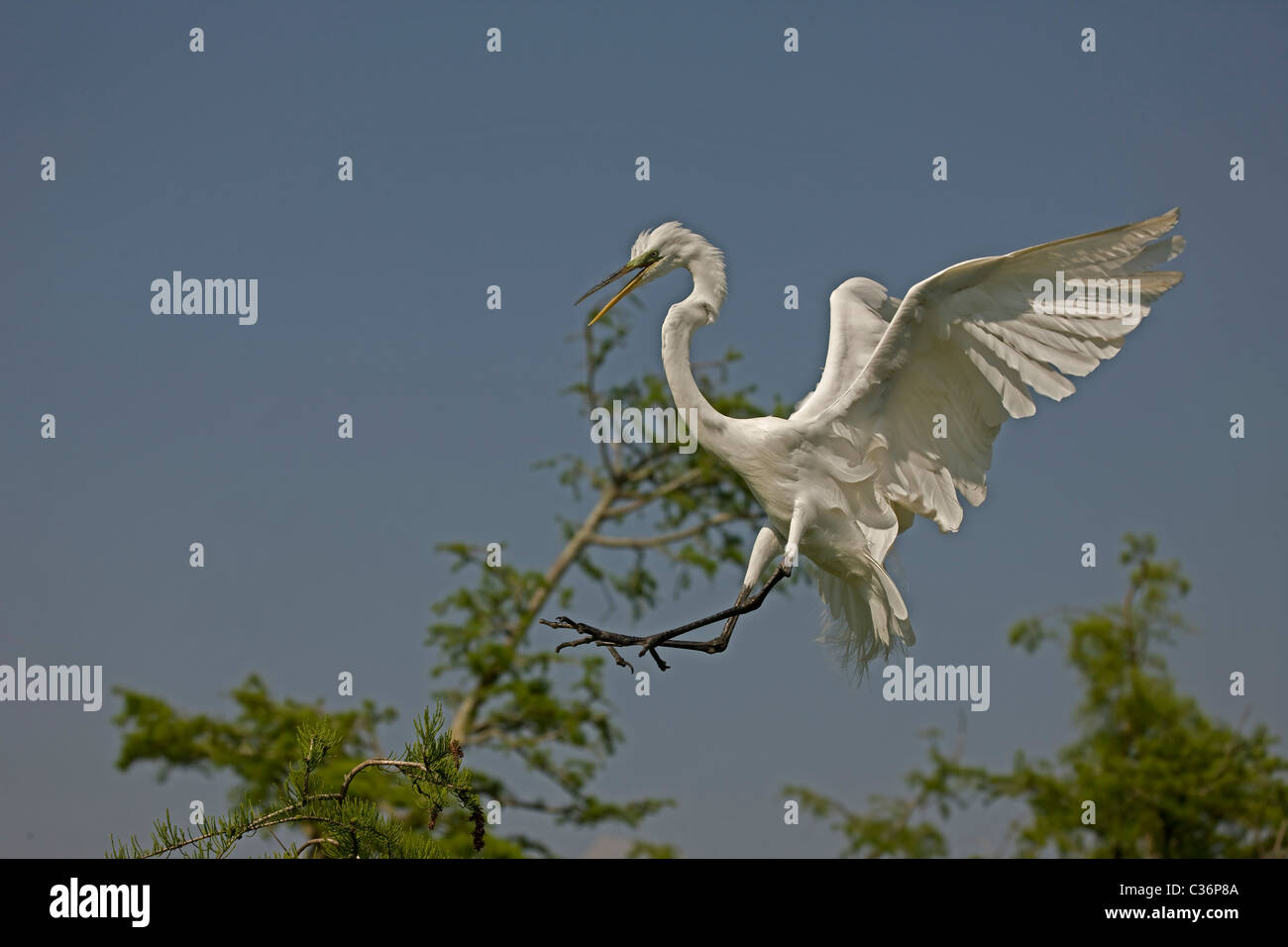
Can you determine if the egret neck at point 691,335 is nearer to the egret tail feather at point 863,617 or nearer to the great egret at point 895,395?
the great egret at point 895,395

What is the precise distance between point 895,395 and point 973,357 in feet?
1.14

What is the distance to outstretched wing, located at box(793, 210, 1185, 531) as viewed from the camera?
4.16 meters

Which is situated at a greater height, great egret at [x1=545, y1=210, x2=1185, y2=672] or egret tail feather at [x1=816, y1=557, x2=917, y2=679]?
great egret at [x1=545, y1=210, x2=1185, y2=672]

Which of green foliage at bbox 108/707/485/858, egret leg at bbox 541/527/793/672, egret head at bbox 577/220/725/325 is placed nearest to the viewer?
green foliage at bbox 108/707/485/858

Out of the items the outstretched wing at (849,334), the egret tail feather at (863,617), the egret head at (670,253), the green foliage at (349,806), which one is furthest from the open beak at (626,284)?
the green foliage at (349,806)

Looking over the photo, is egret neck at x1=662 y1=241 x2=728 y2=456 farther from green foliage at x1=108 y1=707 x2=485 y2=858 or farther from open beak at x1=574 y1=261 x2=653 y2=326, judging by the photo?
green foliage at x1=108 y1=707 x2=485 y2=858

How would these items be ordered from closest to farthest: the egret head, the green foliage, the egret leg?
1. the green foliage
2. the egret leg
3. the egret head

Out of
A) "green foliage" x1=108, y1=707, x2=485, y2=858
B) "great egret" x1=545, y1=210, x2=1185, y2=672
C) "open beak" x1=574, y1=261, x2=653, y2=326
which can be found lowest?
"green foliage" x1=108, y1=707, x2=485, y2=858

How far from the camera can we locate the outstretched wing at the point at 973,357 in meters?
4.16

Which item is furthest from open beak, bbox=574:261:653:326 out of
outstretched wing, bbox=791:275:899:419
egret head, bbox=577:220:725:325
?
outstretched wing, bbox=791:275:899:419
